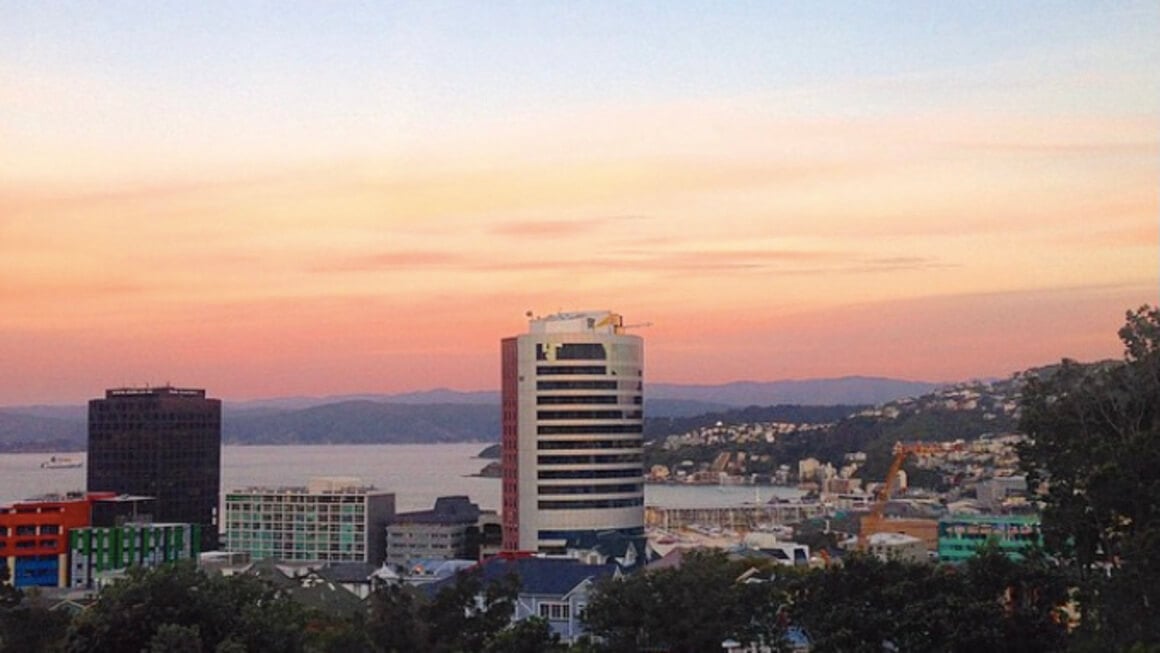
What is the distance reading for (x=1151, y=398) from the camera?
79.4 feet

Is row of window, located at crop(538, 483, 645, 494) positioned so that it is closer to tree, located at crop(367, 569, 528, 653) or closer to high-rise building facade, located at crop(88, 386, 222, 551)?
high-rise building facade, located at crop(88, 386, 222, 551)

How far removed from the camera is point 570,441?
62.1m

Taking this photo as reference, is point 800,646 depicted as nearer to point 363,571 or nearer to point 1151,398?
point 1151,398

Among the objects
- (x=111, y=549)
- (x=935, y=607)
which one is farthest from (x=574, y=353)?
(x=935, y=607)

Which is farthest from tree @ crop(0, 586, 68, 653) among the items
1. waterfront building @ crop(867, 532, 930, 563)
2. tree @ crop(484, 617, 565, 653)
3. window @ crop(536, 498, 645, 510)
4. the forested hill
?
the forested hill

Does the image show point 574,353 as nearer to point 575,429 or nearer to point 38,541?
point 575,429

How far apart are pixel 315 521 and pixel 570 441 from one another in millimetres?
20076

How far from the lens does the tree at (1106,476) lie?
21734mm

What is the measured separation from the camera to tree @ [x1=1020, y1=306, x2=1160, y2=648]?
21.7 metres

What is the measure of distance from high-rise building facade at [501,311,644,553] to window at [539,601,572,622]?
19.5 metres

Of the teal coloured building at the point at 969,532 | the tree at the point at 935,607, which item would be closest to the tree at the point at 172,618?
the tree at the point at 935,607

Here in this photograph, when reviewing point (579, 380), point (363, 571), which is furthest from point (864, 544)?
point (363, 571)

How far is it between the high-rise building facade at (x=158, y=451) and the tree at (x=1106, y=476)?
226 ft

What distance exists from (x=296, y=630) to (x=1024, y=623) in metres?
11.2
